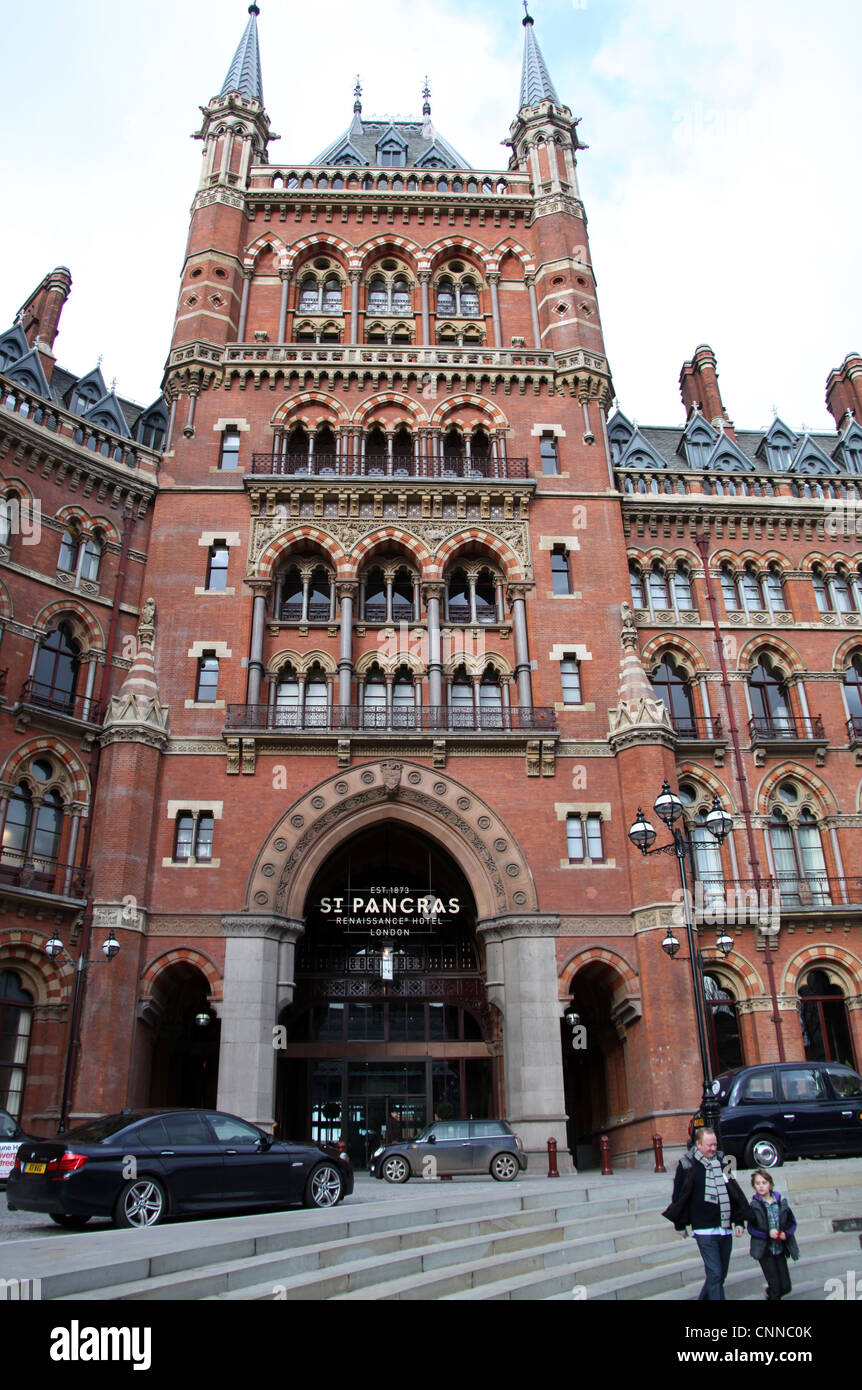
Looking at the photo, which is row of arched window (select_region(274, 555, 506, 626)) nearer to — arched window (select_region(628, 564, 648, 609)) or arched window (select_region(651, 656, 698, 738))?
arched window (select_region(628, 564, 648, 609))

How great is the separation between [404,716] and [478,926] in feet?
21.3

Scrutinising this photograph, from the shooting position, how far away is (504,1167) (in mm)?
21797

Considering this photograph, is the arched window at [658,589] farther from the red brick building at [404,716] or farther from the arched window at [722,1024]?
the arched window at [722,1024]

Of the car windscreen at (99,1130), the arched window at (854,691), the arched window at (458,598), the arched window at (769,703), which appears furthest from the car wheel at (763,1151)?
the arched window at (458,598)

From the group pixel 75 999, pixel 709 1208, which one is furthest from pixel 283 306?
pixel 709 1208

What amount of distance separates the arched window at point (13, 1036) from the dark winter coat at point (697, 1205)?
20.8 meters

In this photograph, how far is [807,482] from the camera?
36688 mm

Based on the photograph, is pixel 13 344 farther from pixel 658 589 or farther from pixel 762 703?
pixel 762 703

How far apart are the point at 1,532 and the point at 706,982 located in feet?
79.3

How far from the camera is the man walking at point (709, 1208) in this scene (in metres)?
8.97

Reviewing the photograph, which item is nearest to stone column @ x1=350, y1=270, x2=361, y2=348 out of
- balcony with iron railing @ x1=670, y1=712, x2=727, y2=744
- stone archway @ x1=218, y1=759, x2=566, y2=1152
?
stone archway @ x1=218, y1=759, x2=566, y2=1152

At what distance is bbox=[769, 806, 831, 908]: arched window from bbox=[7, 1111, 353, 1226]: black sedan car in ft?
65.9
